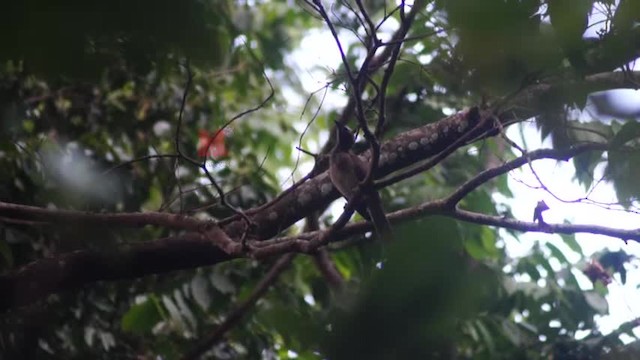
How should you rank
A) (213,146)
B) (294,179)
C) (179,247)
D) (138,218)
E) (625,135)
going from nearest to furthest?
(625,135) < (138,218) < (179,247) < (294,179) < (213,146)

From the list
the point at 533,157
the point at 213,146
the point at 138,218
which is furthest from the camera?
the point at 213,146

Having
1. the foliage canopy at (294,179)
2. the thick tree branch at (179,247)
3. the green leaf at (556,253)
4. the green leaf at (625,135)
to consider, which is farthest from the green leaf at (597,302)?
the green leaf at (625,135)

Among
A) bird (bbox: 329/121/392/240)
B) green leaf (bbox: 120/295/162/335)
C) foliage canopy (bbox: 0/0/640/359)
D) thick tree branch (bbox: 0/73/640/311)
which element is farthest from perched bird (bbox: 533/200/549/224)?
green leaf (bbox: 120/295/162/335)

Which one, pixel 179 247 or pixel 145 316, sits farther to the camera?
pixel 145 316

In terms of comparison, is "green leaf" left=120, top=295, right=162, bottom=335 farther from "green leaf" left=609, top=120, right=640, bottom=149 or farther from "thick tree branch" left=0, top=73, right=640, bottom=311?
"green leaf" left=609, top=120, right=640, bottom=149

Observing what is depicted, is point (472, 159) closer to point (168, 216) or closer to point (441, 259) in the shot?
point (168, 216)

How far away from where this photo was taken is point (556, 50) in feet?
2.72

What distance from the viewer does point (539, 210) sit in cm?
193

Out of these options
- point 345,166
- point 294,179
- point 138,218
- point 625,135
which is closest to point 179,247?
point 138,218

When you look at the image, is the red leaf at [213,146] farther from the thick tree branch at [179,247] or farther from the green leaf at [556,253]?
the green leaf at [556,253]

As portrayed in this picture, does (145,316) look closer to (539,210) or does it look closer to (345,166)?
(345,166)

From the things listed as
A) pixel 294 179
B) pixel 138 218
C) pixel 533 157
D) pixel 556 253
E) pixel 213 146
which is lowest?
pixel 533 157

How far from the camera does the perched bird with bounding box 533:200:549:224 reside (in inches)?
75.2

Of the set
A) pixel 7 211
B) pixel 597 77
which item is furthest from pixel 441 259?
pixel 7 211
